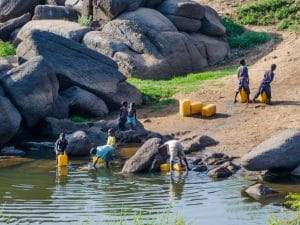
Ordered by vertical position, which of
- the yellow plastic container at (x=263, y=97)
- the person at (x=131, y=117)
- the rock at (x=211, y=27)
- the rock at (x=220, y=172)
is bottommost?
the rock at (x=220, y=172)

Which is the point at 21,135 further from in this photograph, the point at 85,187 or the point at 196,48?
the point at 196,48

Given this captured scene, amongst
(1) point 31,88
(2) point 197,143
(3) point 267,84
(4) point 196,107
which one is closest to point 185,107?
(4) point 196,107

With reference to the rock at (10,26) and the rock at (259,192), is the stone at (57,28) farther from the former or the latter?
the rock at (259,192)

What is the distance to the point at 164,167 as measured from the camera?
2066 cm

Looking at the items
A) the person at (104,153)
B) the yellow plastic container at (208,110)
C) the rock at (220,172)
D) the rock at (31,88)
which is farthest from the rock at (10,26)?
the rock at (220,172)

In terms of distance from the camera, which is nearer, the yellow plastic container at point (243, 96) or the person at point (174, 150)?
the person at point (174, 150)

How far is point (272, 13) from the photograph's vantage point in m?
35.1

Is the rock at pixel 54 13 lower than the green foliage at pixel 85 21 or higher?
higher

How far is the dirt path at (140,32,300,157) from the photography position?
2370 cm

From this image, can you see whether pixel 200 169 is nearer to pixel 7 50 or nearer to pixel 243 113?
pixel 243 113

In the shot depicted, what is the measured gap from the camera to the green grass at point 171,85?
2880 centimetres

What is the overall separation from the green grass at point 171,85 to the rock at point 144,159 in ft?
26.2

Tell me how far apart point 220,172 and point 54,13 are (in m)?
16.7

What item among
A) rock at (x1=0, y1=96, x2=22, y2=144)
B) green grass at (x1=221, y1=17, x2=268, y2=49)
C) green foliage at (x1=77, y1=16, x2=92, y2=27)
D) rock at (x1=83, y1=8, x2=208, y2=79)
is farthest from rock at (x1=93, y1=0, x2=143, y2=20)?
rock at (x1=0, y1=96, x2=22, y2=144)
